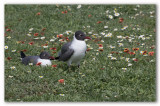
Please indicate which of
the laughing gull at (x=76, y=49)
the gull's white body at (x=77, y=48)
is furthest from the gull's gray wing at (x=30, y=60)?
the gull's white body at (x=77, y=48)

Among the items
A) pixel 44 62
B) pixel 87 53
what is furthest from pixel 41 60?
pixel 87 53

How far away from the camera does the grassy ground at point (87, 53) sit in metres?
6.40

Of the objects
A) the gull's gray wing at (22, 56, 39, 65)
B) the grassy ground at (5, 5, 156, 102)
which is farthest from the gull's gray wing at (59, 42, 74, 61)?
the gull's gray wing at (22, 56, 39, 65)

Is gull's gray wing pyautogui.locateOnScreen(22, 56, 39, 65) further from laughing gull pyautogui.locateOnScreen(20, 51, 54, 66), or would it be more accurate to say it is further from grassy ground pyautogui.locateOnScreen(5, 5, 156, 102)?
grassy ground pyautogui.locateOnScreen(5, 5, 156, 102)

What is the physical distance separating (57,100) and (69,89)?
2.07 ft

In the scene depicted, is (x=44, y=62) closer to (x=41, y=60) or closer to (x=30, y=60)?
(x=41, y=60)

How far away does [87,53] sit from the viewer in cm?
914

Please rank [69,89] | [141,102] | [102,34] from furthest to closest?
[102,34] < [69,89] < [141,102]

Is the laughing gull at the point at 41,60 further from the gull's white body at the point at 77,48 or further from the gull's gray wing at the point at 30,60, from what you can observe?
the gull's white body at the point at 77,48

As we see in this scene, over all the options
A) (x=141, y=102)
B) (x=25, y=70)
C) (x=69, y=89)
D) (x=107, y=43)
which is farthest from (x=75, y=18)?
(x=141, y=102)

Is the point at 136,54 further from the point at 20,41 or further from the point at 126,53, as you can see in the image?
the point at 20,41

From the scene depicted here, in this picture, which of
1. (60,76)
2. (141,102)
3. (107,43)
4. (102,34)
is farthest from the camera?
(102,34)

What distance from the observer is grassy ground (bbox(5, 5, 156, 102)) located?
21.0ft

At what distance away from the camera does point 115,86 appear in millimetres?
6695
